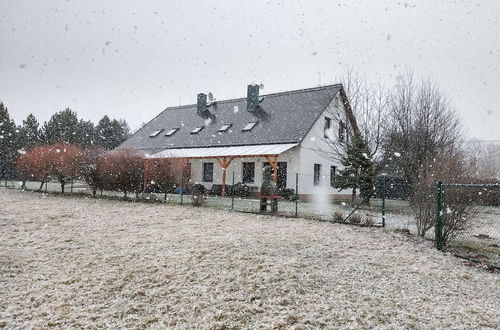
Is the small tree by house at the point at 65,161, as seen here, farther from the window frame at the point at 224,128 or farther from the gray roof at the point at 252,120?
the window frame at the point at 224,128

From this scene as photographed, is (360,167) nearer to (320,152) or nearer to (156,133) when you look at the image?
(320,152)

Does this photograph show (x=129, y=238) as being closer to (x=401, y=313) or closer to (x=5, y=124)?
(x=401, y=313)

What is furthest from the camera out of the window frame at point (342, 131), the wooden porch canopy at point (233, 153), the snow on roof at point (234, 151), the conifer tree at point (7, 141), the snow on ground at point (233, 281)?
the conifer tree at point (7, 141)

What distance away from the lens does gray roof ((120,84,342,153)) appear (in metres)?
20.8

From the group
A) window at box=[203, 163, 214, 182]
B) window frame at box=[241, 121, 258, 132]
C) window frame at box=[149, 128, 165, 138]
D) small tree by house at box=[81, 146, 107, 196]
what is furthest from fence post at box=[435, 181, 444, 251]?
window frame at box=[149, 128, 165, 138]

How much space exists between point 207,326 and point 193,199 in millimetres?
10869

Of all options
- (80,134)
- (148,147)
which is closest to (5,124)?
(80,134)

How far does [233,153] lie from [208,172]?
469 centimetres

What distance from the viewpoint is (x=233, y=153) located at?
63.5ft

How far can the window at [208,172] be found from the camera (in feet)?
76.1

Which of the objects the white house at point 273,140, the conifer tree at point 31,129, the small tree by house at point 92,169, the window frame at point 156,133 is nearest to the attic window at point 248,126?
the white house at point 273,140

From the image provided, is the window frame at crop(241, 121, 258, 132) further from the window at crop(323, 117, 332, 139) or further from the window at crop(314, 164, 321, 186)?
the window at crop(314, 164, 321, 186)

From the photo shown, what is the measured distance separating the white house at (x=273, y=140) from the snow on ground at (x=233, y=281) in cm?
1026

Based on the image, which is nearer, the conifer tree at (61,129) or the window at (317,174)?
the window at (317,174)
